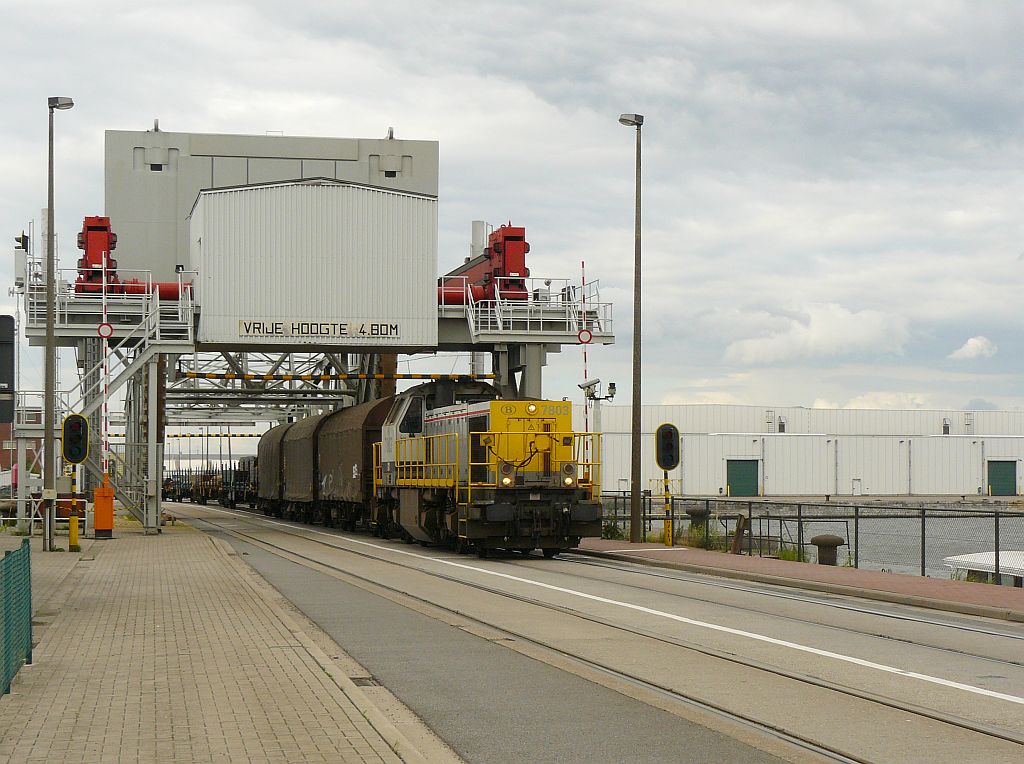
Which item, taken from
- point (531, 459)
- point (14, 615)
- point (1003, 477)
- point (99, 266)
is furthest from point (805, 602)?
point (1003, 477)

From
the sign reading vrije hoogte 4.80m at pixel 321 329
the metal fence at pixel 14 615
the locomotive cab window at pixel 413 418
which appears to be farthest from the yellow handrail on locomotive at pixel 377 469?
the metal fence at pixel 14 615

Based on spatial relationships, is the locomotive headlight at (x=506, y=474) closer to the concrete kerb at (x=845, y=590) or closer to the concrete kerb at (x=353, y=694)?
the concrete kerb at (x=845, y=590)

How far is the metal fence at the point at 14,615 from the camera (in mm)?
9562

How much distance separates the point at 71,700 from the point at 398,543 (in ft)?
79.6

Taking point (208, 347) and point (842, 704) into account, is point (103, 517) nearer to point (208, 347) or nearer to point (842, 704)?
point (208, 347)

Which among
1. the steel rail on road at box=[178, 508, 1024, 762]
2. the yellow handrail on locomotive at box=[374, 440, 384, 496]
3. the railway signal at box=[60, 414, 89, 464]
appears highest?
the railway signal at box=[60, 414, 89, 464]

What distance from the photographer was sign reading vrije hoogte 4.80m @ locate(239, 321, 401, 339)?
38.1m

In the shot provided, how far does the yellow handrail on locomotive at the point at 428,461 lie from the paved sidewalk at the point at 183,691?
9.30 meters

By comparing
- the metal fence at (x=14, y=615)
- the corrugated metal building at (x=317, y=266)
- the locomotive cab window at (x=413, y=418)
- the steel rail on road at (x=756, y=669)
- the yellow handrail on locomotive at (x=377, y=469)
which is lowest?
the steel rail on road at (x=756, y=669)

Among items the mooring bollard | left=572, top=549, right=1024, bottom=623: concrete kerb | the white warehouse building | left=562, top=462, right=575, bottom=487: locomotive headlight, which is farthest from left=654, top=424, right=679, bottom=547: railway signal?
the white warehouse building

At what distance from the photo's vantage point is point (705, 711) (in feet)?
30.9

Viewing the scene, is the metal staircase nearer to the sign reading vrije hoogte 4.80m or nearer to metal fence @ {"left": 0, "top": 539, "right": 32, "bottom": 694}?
the sign reading vrije hoogte 4.80m

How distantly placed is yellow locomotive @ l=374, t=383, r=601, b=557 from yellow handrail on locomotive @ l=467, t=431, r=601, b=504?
0.02 metres

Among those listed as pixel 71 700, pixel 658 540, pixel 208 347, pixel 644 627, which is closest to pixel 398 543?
pixel 658 540
